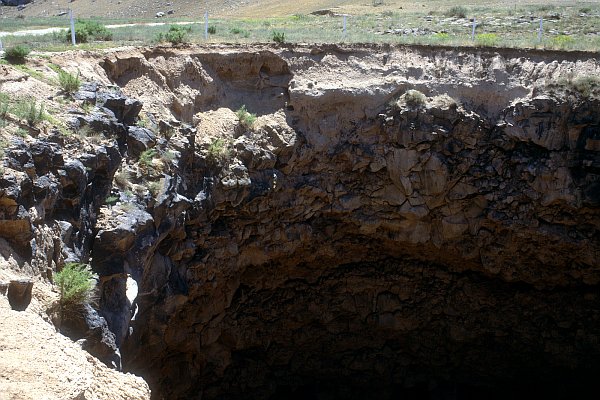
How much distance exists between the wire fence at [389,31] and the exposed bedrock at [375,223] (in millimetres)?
1089

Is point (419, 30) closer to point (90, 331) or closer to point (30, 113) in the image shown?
point (30, 113)

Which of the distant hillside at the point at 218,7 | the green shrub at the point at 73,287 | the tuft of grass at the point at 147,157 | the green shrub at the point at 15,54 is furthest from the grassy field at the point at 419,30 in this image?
the green shrub at the point at 73,287

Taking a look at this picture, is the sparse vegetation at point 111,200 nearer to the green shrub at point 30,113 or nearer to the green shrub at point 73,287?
the green shrub at point 30,113

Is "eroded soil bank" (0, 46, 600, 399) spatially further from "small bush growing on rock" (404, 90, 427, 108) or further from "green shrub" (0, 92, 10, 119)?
"green shrub" (0, 92, 10, 119)

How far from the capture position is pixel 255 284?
17.8 metres

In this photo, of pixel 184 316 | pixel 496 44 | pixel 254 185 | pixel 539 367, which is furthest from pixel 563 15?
pixel 184 316

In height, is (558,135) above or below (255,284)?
above

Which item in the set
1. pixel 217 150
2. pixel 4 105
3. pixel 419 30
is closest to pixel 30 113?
pixel 4 105

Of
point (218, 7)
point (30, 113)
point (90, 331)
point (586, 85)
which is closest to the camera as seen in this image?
point (90, 331)

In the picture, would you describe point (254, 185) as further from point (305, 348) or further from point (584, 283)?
point (584, 283)

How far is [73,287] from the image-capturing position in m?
8.55

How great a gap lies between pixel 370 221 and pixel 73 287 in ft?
34.0

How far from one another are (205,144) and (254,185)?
1.65m

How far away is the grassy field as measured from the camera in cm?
1759
